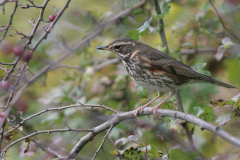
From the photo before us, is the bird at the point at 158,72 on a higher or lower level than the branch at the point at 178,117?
higher

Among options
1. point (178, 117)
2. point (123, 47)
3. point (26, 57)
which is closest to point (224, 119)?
point (178, 117)

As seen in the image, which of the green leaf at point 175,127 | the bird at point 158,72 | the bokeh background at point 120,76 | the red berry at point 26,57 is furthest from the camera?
the bokeh background at point 120,76

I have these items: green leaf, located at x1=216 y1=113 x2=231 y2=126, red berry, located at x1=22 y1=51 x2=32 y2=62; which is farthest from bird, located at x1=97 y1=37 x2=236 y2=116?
red berry, located at x1=22 y1=51 x2=32 y2=62

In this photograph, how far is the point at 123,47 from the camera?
439cm

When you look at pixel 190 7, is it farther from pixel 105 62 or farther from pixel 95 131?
pixel 95 131

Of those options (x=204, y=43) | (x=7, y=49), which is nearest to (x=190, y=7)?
(x=204, y=43)

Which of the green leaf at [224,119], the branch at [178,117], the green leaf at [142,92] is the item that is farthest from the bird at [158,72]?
the green leaf at [224,119]

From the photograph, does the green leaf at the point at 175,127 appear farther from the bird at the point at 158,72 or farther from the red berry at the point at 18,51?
the red berry at the point at 18,51

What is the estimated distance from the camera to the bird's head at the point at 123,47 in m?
4.32

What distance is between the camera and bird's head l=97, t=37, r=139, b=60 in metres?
4.32

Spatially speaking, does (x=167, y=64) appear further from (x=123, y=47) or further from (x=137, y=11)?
(x=137, y=11)

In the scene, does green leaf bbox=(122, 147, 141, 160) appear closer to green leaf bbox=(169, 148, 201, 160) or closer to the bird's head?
green leaf bbox=(169, 148, 201, 160)

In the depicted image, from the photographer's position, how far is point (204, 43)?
16.3 ft

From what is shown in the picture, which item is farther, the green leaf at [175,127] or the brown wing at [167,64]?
the brown wing at [167,64]
